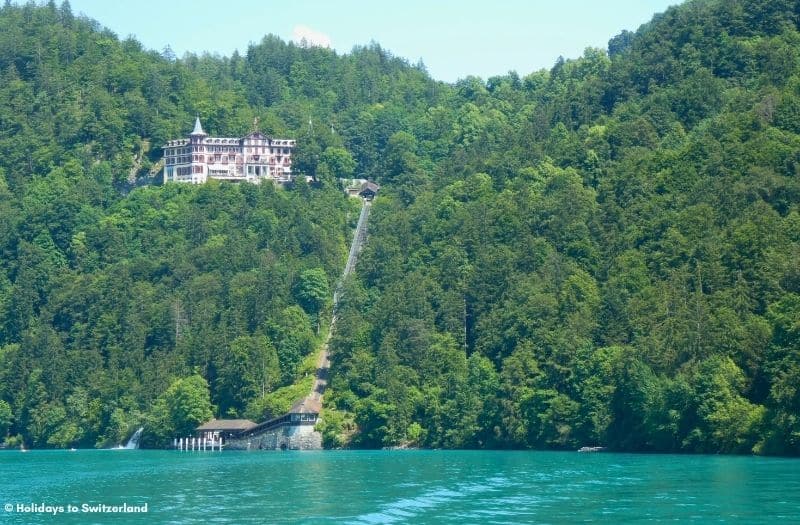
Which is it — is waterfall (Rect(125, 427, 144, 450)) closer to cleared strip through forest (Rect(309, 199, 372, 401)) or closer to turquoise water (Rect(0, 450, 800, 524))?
cleared strip through forest (Rect(309, 199, 372, 401))

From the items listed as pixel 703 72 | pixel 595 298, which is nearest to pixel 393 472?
pixel 595 298

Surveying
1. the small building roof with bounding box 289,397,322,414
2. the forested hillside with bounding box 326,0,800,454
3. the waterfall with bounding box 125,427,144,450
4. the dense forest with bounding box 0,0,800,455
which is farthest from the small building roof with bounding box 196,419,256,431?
the forested hillside with bounding box 326,0,800,454

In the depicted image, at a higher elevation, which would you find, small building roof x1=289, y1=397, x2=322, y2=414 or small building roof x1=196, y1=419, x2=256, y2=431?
small building roof x1=289, y1=397, x2=322, y2=414

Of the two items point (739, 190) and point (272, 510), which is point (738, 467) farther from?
point (739, 190)

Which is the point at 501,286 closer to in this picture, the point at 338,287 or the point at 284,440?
the point at 284,440

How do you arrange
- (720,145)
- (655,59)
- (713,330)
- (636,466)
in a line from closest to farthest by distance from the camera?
(636,466) < (713,330) < (720,145) < (655,59)
